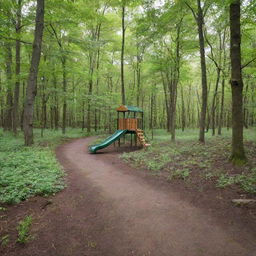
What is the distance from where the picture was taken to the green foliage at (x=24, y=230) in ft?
9.52

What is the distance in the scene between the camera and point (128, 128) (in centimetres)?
1348

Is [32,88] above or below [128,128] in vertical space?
Result: above

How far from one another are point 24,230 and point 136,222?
2.21 m

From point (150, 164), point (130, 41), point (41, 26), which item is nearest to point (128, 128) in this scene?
point (150, 164)

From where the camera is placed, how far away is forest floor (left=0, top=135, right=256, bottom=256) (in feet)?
9.13

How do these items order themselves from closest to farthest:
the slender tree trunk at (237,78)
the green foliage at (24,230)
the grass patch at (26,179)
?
1. the green foliage at (24,230)
2. the grass patch at (26,179)
3. the slender tree trunk at (237,78)

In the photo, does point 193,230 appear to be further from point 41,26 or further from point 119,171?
point 41,26

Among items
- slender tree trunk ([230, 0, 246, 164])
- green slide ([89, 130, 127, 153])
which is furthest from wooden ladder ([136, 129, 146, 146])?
slender tree trunk ([230, 0, 246, 164])

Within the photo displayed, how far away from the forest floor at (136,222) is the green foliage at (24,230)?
0.09 meters

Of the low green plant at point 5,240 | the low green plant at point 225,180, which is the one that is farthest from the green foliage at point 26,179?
the low green plant at point 225,180

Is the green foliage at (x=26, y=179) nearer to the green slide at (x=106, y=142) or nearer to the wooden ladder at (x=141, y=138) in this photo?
the green slide at (x=106, y=142)

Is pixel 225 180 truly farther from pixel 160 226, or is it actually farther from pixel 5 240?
pixel 5 240

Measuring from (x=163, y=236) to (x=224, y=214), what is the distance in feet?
5.64

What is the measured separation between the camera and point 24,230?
3131 mm
